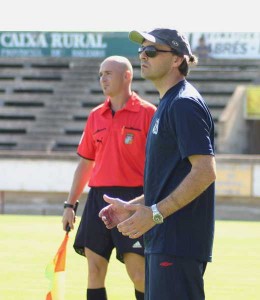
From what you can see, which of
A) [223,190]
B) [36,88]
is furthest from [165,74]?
[36,88]

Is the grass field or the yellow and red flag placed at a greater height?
the yellow and red flag

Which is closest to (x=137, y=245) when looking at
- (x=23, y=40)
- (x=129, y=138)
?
(x=129, y=138)

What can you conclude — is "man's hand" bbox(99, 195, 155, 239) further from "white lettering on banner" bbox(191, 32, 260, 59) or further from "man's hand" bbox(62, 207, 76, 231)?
"white lettering on banner" bbox(191, 32, 260, 59)

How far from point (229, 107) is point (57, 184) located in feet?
38.2

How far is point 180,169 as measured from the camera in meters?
5.19

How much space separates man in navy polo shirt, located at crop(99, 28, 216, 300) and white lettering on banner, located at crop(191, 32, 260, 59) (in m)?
35.1

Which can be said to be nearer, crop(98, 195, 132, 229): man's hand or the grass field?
crop(98, 195, 132, 229): man's hand

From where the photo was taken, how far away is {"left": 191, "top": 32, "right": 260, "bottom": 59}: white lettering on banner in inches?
1582

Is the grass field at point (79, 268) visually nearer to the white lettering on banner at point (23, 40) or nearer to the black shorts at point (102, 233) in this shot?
the black shorts at point (102, 233)

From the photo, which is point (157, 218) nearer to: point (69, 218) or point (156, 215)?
point (156, 215)

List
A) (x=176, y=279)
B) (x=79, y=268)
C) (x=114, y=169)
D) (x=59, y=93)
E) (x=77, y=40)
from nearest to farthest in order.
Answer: (x=176, y=279), (x=114, y=169), (x=79, y=268), (x=59, y=93), (x=77, y=40)

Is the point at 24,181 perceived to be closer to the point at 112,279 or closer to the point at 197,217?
the point at 112,279

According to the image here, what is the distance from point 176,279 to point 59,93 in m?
36.6

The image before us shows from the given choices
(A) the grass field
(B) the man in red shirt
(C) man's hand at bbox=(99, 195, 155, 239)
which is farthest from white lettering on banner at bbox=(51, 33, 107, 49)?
(C) man's hand at bbox=(99, 195, 155, 239)
